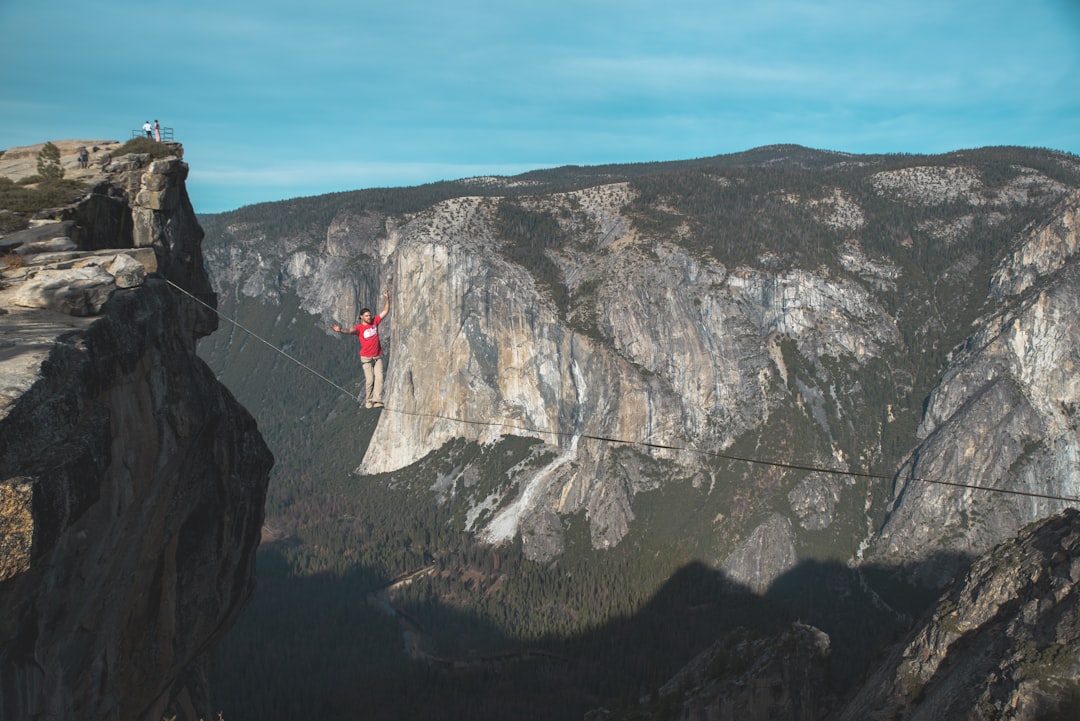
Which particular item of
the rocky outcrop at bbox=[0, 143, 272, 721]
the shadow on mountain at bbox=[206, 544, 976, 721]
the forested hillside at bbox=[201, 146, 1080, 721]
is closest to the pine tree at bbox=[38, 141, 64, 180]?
the rocky outcrop at bbox=[0, 143, 272, 721]

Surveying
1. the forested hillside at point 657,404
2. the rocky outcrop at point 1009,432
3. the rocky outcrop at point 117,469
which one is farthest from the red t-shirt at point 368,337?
the rocky outcrop at point 1009,432

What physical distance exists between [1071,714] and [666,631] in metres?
88.3

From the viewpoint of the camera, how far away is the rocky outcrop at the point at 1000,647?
82.3 ft

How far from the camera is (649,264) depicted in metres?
152

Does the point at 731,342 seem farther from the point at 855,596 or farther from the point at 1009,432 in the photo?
the point at 855,596

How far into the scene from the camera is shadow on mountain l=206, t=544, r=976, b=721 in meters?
90.5

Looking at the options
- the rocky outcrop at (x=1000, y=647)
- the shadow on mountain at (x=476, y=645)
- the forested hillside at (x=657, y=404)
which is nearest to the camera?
the rocky outcrop at (x=1000, y=647)

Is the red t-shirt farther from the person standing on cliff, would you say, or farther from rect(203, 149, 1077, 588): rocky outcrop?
rect(203, 149, 1077, 588): rocky outcrop

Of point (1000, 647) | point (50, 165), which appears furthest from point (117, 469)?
point (1000, 647)

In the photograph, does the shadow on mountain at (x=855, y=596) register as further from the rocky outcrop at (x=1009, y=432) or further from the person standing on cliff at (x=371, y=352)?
the person standing on cliff at (x=371, y=352)

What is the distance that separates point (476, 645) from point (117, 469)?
304 ft

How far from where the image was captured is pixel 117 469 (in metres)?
22.2

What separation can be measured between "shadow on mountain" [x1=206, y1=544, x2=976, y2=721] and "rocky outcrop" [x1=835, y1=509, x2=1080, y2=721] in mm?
49919

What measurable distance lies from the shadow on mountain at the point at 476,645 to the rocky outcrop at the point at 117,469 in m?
58.1
